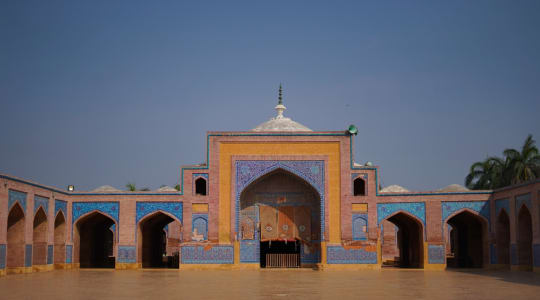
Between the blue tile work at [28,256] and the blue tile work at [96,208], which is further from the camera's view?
the blue tile work at [96,208]

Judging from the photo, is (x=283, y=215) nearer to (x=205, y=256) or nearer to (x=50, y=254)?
(x=205, y=256)

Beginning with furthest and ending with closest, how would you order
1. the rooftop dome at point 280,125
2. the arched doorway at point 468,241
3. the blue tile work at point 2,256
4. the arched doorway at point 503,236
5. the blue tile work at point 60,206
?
1. the rooftop dome at point 280,125
2. the arched doorway at point 468,241
3. the arched doorway at point 503,236
4. the blue tile work at point 60,206
5. the blue tile work at point 2,256

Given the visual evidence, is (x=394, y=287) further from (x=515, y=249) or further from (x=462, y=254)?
(x=462, y=254)

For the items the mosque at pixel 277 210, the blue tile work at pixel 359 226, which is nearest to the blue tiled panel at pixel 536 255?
the mosque at pixel 277 210

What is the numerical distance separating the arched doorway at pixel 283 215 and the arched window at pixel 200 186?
161 centimetres

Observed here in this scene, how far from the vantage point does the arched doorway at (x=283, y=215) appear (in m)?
24.8

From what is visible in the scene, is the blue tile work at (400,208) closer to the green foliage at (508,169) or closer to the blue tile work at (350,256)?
the blue tile work at (350,256)

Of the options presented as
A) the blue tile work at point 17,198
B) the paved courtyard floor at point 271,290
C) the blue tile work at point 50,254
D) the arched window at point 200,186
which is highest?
the arched window at point 200,186

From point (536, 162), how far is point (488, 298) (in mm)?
20643

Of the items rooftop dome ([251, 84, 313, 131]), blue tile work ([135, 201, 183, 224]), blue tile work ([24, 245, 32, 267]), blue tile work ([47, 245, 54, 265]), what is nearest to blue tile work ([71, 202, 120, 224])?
blue tile work ([135, 201, 183, 224])

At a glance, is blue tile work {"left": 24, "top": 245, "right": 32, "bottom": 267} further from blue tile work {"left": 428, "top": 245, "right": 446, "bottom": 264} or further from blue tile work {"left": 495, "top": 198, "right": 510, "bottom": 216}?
blue tile work {"left": 495, "top": 198, "right": 510, "bottom": 216}

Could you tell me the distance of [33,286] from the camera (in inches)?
559

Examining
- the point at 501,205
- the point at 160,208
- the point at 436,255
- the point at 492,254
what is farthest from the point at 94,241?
the point at 501,205

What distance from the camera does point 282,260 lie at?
24.9 metres
